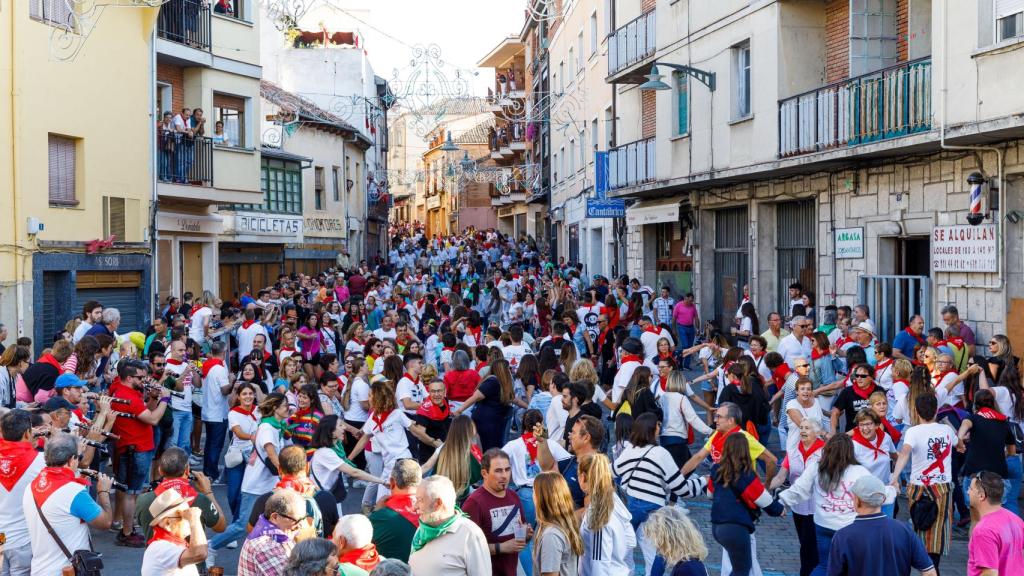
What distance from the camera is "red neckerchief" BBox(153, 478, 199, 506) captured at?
6.58 m

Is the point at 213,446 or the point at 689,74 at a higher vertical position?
the point at 689,74

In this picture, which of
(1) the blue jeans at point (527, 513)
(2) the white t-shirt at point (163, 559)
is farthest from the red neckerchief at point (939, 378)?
(2) the white t-shirt at point (163, 559)

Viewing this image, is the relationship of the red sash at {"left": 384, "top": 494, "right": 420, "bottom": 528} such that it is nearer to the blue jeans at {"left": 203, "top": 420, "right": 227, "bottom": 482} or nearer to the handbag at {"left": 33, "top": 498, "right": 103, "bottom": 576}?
the handbag at {"left": 33, "top": 498, "right": 103, "bottom": 576}

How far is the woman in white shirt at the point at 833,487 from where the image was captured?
7512mm

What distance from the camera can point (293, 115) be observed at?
114 ft

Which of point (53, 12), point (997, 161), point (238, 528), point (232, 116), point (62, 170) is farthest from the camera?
point (232, 116)

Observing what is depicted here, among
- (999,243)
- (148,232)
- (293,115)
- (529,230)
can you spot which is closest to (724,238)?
(999,243)

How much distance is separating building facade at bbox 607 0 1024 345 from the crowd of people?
1865 mm

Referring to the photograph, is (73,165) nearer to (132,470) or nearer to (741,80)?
(132,470)

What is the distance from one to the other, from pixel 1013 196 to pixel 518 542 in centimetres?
1001

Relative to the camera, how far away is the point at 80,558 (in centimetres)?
673

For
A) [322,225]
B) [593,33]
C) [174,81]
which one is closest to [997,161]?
[174,81]

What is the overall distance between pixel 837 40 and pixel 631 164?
792cm

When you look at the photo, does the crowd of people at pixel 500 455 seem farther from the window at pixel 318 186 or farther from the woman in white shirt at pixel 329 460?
the window at pixel 318 186
